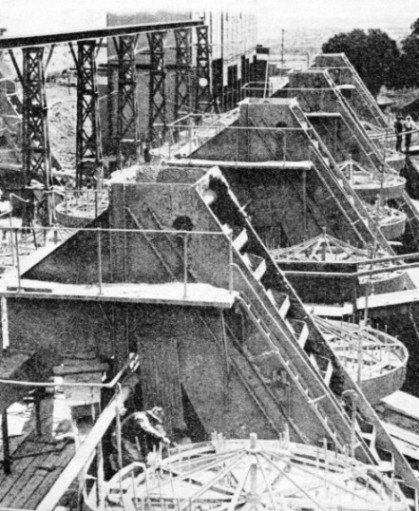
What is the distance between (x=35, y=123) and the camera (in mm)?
22000

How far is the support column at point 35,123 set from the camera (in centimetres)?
2141

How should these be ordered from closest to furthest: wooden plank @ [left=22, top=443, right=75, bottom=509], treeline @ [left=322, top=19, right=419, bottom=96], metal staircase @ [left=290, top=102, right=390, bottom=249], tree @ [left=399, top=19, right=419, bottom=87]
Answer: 1. wooden plank @ [left=22, top=443, right=75, bottom=509]
2. metal staircase @ [left=290, top=102, right=390, bottom=249]
3. tree @ [left=399, top=19, right=419, bottom=87]
4. treeline @ [left=322, top=19, right=419, bottom=96]

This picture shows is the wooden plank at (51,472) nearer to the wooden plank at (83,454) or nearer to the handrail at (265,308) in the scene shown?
the wooden plank at (83,454)

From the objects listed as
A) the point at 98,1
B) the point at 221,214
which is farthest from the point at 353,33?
the point at 221,214

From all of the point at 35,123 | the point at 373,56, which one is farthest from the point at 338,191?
the point at 373,56

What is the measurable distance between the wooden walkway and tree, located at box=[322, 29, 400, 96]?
155 ft

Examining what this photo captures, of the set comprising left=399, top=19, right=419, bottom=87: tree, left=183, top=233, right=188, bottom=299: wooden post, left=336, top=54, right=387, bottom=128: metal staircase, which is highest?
left=183, top=233, right=188, bottom=299: wooden post

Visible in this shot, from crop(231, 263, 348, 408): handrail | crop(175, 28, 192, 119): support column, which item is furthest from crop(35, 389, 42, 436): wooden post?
crop(175, 28, 192, 119): support column

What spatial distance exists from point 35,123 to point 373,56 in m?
38.3

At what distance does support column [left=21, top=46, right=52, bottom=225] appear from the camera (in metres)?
21.4

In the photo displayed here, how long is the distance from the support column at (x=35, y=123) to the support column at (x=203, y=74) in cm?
1833

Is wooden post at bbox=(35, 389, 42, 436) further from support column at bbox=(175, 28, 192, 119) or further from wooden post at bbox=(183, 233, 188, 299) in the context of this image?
support column at bbox=(175, 28, 192, 119)

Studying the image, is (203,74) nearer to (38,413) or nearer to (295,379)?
(38,413)

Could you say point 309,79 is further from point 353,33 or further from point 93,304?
point 353,33
